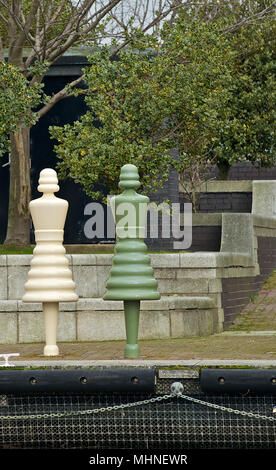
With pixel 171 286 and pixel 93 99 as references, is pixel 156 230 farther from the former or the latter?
pixel 171 286

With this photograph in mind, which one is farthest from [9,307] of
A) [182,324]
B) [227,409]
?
[227,409]

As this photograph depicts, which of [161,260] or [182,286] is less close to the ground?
[161,260]

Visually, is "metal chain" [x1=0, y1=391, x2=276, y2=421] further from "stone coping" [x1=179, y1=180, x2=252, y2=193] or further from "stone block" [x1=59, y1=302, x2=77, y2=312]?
"stone coping" [x1=179, y1=180, x2=252, y2=193]

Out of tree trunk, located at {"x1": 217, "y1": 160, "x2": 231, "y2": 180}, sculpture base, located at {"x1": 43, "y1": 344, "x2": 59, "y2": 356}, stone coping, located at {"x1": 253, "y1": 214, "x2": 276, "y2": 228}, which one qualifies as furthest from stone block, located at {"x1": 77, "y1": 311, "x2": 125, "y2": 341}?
tree trunk, located at {"x1": 217, "y1": 160, "x2": 231, "y2": 180}

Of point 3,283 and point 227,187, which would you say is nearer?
point 3,283

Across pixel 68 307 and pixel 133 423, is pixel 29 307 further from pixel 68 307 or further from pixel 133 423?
pixel 133 423

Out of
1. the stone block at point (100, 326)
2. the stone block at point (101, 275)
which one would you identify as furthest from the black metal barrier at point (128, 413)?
the stone block at point (101, 275)

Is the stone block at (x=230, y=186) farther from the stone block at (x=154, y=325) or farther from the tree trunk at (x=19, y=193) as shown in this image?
the stone block at (x=154, y=325)

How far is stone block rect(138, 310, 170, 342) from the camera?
12.3 m

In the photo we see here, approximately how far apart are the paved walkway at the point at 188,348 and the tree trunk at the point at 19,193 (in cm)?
498

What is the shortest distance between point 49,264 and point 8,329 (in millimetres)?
3219

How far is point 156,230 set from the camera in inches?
771

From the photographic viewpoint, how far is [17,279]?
1340 centimetres

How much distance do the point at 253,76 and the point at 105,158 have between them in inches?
477
